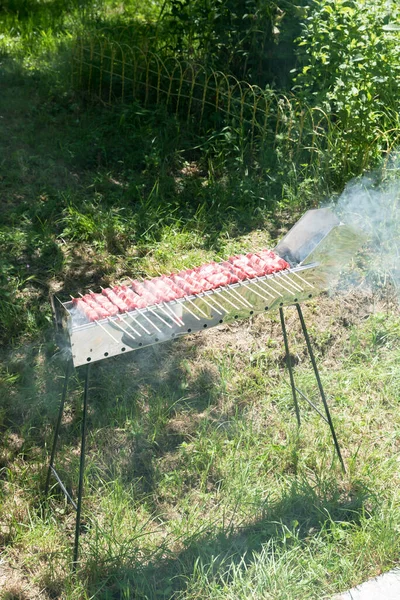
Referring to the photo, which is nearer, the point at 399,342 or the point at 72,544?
the point at 72,544

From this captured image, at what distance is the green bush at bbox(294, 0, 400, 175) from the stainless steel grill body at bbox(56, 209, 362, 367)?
262cm

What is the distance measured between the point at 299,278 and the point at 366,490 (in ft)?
4.00

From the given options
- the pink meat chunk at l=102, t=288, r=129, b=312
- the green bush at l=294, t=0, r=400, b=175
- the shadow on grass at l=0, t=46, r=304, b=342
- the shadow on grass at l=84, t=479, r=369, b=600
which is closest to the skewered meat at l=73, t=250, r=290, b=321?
the pink meat chunk at l=102, t=288, r=129, b=312

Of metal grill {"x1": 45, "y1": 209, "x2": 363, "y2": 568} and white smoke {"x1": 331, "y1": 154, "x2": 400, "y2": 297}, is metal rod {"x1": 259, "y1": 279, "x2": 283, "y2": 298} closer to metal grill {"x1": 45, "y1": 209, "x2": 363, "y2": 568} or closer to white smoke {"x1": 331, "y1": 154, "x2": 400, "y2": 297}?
metal grill {"x1": 45, "y1": 209, "x2": 363, "y2": 568}

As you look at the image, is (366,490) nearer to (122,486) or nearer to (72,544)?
(122,486)

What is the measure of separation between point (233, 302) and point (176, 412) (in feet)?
4.36

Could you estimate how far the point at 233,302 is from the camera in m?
3.29

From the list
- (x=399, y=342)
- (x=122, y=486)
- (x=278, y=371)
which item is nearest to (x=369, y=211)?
(x=399, y=342)

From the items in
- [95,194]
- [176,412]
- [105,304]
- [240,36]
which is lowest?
[176,412]

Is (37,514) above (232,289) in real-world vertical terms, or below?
below

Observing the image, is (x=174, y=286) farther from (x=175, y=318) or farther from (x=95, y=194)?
(x=95, y=194)

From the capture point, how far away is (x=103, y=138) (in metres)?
6.82

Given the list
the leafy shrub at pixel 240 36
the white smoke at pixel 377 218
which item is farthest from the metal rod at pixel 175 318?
the leafy shrub at pixel 240 36

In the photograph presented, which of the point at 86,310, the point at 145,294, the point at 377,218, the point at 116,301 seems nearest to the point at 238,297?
the point at 145,294
